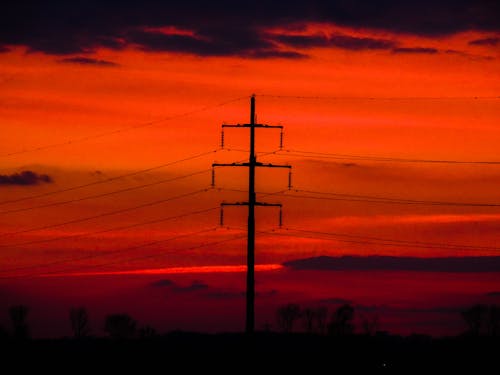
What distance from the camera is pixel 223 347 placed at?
12062cm

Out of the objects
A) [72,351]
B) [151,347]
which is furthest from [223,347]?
[72,351]

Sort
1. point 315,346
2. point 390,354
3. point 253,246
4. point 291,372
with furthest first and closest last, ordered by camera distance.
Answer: point 315,346, point 390,354, point 291,372, point 253,246

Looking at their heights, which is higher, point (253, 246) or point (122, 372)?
point (253, 246)

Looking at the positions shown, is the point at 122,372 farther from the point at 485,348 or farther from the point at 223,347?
the point at 485,348

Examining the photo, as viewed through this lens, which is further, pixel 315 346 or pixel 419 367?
pixel 315 346

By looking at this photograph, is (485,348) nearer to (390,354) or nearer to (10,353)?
(390,354)

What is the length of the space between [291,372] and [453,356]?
28785mm

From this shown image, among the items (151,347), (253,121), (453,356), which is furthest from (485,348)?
(253,121)

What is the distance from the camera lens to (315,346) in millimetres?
135500

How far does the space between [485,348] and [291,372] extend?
121 ft

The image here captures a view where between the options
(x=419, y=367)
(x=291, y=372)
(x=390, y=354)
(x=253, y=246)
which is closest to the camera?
(x=253, y=246)

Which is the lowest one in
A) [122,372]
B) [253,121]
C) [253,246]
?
[122,372]

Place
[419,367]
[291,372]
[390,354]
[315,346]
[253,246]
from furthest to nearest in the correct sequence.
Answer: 1. [315,346]
2. [390,354]
3. [419,367]
4. [291,372]
5. [253,246]

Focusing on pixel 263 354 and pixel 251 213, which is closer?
pixel 251 213
